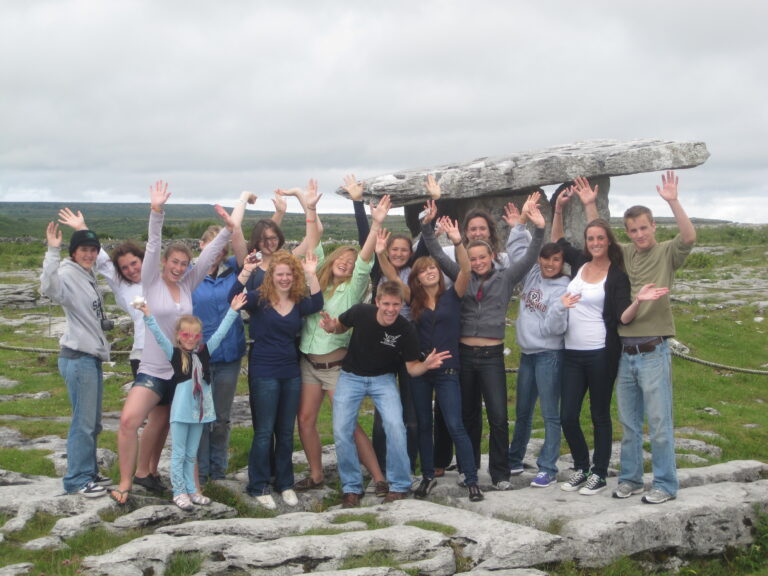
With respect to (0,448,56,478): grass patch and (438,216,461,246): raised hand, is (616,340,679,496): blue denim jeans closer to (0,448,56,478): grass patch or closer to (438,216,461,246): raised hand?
(438,216,461,246): raised hand

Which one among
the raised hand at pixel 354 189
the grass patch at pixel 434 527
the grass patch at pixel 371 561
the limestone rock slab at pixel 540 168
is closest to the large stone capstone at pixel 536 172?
the limestone rock slab at pixel 540 168

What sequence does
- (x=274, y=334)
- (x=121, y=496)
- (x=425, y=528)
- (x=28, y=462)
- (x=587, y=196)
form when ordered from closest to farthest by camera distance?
(x=425, y=528), (x=121, y=496), (x=274, y=334), (x=587, y=196), (x=28, y=462)

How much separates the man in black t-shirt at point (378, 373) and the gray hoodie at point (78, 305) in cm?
204

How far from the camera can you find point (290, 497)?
7359 mm

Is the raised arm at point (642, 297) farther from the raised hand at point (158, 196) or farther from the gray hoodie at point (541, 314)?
the raised hand at point (158, 196)

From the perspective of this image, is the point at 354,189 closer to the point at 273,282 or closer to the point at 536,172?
the point at 273,282

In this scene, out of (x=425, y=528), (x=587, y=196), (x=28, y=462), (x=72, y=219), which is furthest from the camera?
(x=28, y=462)

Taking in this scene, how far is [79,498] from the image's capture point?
675 centimetres

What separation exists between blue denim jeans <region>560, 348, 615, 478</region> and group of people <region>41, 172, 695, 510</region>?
0.02 m

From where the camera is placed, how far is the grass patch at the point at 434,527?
19.8ft

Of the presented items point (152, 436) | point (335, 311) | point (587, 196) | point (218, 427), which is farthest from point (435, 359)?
point (152, 436)

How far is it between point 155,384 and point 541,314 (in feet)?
11.7

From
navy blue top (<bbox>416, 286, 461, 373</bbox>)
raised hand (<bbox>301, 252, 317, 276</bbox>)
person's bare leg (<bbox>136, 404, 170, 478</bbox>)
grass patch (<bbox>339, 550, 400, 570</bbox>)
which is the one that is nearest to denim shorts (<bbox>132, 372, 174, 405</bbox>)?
person's bare leg (<bbox>136, 404, 170, 478</bbox>)

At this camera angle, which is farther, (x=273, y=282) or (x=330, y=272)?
(x=330, y=272)
